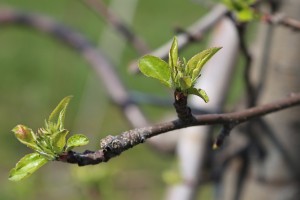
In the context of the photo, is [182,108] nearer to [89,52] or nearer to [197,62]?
[197,62]

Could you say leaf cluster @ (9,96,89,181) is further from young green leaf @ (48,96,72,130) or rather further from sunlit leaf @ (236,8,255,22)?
sunlit leaf @ (236,8,255,22)

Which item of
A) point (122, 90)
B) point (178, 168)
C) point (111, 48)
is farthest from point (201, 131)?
point (111, 48)

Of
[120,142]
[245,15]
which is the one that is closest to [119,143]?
[120,142]

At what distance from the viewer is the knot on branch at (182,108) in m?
0.40

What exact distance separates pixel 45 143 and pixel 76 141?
2 centimetres

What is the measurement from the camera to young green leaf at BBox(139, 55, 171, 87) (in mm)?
410

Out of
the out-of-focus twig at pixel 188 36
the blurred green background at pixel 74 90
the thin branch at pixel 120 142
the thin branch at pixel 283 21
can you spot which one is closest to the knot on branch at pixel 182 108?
the thin branch at pixel 120 142

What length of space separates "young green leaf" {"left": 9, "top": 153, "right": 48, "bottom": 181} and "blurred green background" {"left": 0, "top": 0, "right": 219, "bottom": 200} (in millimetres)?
1372

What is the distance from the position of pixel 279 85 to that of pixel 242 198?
0.14 m

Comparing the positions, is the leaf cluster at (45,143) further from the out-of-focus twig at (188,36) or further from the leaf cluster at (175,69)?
the out-of-focus twig at (188,36)

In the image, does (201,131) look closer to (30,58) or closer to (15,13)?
(15,13)

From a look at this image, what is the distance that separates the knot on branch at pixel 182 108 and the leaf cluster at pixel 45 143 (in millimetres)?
61

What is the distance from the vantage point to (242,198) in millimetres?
750

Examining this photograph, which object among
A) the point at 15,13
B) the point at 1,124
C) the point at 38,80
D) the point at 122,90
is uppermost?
the point at 38,80
